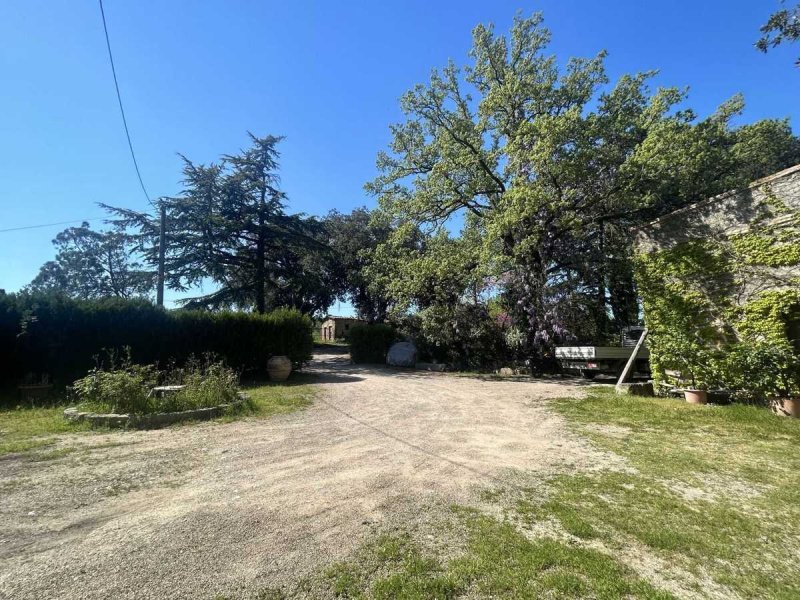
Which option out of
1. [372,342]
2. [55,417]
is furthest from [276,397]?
[372,342]

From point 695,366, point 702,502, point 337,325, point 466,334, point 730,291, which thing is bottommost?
point 702,502

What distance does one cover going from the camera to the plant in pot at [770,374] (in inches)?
311

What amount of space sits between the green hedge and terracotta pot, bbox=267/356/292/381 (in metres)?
0.87

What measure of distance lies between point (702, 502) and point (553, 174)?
11895 millimetres

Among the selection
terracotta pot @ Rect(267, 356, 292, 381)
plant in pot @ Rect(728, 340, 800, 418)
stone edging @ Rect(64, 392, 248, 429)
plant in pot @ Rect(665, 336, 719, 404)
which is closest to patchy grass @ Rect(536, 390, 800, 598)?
plant in pot @ Rect(728, 340, 800, 418)

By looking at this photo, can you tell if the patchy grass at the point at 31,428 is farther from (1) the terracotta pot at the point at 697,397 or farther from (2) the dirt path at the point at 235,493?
(1) the terracotta pot at the point at 697,397

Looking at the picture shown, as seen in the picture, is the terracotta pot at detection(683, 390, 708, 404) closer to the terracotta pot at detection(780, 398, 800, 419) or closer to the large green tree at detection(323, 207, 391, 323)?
the terracotta pot at detection(780, 398, 800, 419)

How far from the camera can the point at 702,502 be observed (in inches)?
154

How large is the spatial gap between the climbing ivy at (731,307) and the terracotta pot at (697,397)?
33 cm

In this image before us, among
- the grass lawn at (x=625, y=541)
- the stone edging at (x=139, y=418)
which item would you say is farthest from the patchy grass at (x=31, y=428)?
the grass lawn at (x=625, y=541)

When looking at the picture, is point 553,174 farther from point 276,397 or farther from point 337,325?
point 337,325

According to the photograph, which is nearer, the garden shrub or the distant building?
the garden shrub

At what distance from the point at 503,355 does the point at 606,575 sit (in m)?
15.8

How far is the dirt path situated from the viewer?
2.75m
